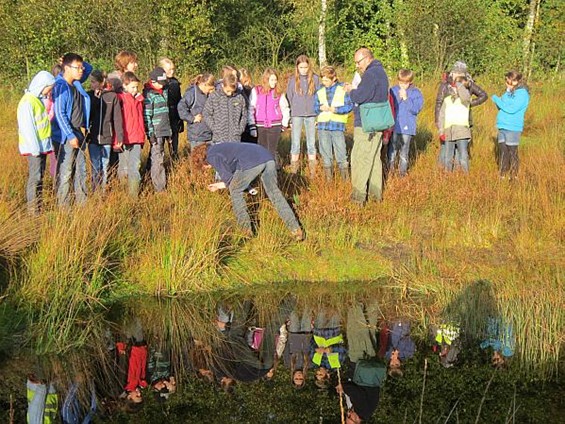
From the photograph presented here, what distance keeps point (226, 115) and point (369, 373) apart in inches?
164

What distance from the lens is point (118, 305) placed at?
23.8 ft

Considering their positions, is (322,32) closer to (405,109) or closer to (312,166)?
(405,109)

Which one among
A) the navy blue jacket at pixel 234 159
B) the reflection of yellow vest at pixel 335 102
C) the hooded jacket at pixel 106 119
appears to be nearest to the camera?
the navy blue jacket at pixel 234 159

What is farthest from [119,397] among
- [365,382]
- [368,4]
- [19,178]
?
[368,4]

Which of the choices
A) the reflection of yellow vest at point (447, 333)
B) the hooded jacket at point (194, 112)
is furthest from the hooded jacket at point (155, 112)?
the reflection of yellow vest at point (447, 333)

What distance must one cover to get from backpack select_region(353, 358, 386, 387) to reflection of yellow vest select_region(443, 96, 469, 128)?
212 inches

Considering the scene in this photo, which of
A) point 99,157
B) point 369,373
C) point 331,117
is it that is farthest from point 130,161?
point 369,373

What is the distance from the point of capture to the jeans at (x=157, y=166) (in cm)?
941

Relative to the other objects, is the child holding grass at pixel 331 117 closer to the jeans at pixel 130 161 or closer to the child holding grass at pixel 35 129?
the jeans at pixel 130 161

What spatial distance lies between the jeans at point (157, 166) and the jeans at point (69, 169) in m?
0.97

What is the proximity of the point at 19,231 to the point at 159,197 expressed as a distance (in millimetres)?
2011

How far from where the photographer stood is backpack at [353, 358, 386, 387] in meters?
5.86

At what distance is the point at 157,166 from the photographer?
9.50 metres

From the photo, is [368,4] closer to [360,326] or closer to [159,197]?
[159,197]
